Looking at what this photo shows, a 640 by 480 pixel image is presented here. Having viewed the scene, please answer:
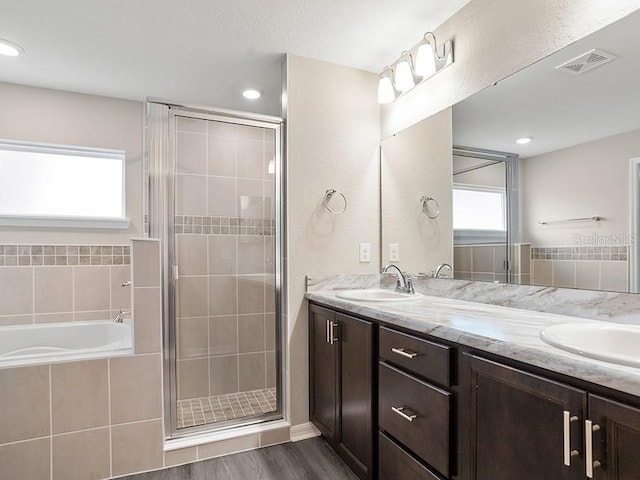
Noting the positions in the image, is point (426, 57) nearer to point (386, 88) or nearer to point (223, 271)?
point (386, 88)

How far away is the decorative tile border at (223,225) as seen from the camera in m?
2.20

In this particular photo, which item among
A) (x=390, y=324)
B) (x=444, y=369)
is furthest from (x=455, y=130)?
(x=444, y=369)

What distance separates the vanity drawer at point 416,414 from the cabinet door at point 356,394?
0.10m

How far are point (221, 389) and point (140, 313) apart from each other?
0.77m

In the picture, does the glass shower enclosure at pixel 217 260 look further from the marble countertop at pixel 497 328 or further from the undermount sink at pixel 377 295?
the marble countertop at pixel 497 328

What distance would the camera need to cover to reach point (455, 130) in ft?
6.65

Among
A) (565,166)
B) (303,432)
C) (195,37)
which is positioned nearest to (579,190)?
(565,166)

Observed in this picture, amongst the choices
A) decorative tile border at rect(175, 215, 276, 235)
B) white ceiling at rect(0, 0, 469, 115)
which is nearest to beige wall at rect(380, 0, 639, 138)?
white ceiling at rect(0, 0, 469, 115)

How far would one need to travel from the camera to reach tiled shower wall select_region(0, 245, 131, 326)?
2.70 meters

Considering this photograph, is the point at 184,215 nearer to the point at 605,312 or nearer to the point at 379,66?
the point at 379,66

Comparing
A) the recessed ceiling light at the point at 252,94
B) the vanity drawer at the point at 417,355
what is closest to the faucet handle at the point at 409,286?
the vanity drawer at the point at 417,355

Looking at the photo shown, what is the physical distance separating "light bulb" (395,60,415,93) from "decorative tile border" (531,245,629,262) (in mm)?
1228

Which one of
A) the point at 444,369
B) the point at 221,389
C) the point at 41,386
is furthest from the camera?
the point at 221,389

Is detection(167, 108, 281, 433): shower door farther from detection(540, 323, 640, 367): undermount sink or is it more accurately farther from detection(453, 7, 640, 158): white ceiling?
detection(540, 323, 640, 367): undermount sink
